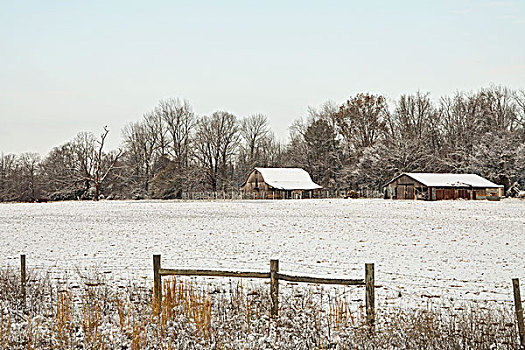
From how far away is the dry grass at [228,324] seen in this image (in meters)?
9.59

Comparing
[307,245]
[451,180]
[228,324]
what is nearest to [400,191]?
[451,180]

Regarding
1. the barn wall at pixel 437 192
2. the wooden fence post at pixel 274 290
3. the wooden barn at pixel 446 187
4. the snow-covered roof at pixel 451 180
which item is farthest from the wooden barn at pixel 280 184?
the wooden fence post at pixel 274 290

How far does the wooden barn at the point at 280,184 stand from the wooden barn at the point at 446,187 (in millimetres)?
13774

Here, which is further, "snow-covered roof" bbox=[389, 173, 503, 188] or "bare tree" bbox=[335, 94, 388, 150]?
"bare tree" bbox=[335, 94, 388, 150]

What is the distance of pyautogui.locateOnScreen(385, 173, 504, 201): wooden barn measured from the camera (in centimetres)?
6144

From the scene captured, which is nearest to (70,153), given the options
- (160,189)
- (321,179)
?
(160,189)

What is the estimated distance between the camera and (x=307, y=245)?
22578 mm

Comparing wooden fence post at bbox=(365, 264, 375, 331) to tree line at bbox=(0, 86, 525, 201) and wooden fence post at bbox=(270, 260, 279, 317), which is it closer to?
wooden fence post at bbox=(270, 260, 279, 317)

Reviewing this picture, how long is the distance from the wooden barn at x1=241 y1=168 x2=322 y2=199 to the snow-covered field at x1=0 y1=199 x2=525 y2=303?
3449cm

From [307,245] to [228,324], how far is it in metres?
12.0

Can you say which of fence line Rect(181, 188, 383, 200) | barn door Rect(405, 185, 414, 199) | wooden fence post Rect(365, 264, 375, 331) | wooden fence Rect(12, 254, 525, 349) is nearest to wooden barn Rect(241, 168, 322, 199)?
fence line Rect(181, 188, 383, 200)

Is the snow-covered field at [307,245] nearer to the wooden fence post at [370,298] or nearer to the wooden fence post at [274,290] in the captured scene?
the wooden fence post at [370,298]

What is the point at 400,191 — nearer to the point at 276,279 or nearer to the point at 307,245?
the point at 307,245

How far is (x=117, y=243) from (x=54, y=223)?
9.97 meters
